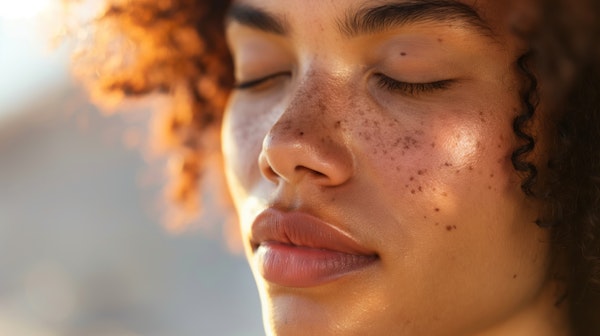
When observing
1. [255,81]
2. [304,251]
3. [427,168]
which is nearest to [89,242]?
[255,81]

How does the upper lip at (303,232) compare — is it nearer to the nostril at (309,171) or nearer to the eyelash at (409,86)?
the nostril at (309,171)

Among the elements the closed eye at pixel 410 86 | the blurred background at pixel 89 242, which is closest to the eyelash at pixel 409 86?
the closed eye at pixel 410 86

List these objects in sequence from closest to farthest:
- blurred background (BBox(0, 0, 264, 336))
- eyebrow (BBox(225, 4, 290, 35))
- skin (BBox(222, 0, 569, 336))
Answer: skin (BBox(222, 0, 569, 336))
eyebrow (BBox(225, 4, 290, 35))
blurred background (BBox(0, 0, 264, 336))

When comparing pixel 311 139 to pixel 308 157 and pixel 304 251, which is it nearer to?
pixel 308 157

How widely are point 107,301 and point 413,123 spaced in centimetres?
164

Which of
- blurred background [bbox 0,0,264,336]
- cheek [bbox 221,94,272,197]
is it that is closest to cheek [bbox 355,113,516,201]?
cheek [bbox 221,94,272,197]

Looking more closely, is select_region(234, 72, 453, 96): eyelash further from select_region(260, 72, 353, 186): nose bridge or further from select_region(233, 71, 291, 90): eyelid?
select_region(233, 71, 291, 90): eyelid

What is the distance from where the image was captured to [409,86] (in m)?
1.14

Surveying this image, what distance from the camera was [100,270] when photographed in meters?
2.60

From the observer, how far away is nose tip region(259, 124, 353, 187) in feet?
3.62

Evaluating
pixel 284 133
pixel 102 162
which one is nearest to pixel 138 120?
pixel 102 162

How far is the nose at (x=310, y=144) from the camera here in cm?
111

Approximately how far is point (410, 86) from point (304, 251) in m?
0.24

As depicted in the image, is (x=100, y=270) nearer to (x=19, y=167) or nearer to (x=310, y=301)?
(x=19, y=167)
